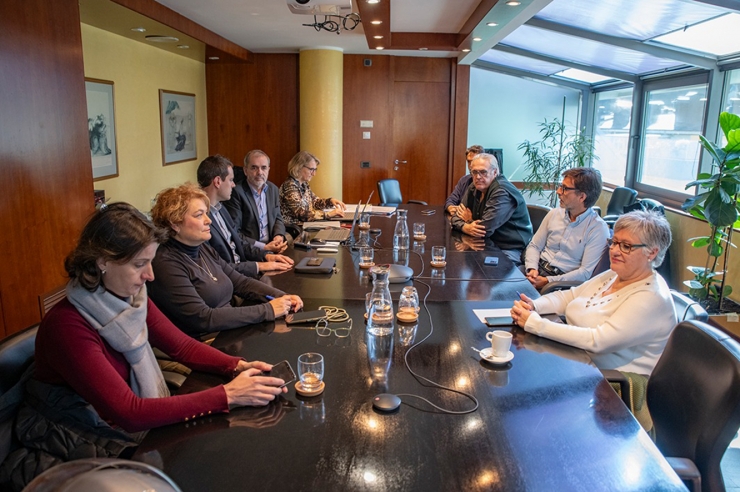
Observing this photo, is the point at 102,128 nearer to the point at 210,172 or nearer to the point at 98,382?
the point at 210,172

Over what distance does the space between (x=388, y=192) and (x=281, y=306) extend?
16.1ft

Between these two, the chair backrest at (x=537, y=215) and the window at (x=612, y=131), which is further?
the window at (x=612, y=131)

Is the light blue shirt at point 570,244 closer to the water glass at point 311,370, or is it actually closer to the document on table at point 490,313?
the document on table at point 490,313

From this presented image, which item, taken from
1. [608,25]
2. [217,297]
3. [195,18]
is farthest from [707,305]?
[195,18]

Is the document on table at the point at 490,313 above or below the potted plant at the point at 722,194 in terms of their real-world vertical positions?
below

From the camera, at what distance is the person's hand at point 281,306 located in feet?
7.08

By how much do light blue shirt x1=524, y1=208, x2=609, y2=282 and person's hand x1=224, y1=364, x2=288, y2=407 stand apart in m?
2.35

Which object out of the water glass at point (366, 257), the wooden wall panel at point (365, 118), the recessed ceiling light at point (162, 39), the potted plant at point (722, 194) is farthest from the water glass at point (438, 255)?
the wooden wall panel at point (365, 118)

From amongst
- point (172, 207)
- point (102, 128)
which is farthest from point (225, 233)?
point (102, 128)

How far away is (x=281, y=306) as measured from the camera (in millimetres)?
2176

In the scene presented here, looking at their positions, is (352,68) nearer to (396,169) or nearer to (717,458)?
(396,169)

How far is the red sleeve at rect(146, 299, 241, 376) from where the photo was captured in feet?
5.76

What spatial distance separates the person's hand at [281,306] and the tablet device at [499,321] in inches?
30.7

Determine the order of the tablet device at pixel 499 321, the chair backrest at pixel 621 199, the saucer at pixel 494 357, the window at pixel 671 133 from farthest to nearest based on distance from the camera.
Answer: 1. the chair backrest at pixel 621 199
2. the window at pixel 671 133
3. the tablet device at pixel 499 321
4. the saucer at pixel 494 357
